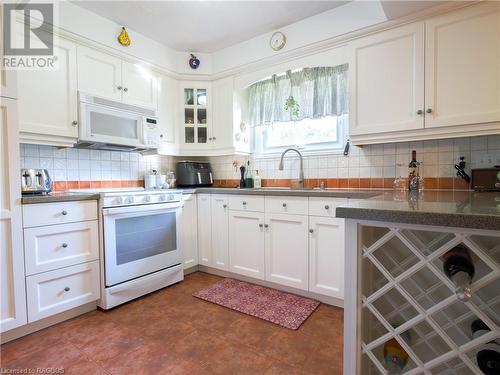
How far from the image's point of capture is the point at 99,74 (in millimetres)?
2344

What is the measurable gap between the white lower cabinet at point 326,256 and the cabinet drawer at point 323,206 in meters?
0.04

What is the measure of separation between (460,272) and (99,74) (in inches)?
109

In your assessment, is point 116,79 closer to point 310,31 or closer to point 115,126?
point 115,126

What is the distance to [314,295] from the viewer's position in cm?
216

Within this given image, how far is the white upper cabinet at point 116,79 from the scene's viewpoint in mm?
2252

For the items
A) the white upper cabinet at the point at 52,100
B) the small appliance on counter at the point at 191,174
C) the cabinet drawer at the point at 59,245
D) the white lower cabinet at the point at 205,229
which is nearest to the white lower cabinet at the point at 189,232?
the white lower cabinet at the point at 205,229

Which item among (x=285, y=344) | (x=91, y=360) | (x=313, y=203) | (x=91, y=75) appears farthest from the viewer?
(x=91, y=75)

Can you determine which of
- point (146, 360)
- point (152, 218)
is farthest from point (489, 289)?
point (152, 218)

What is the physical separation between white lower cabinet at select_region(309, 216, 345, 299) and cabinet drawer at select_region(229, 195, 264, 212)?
49 cm

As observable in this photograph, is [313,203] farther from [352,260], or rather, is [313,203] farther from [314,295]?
[352,260]

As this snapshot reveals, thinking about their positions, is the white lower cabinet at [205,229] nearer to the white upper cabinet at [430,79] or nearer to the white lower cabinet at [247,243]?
the white lower cabinet at [247,243]

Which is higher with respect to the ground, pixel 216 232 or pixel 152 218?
pixel 152 218

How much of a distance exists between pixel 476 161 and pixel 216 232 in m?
2.20

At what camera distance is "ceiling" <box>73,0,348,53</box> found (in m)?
2.18
